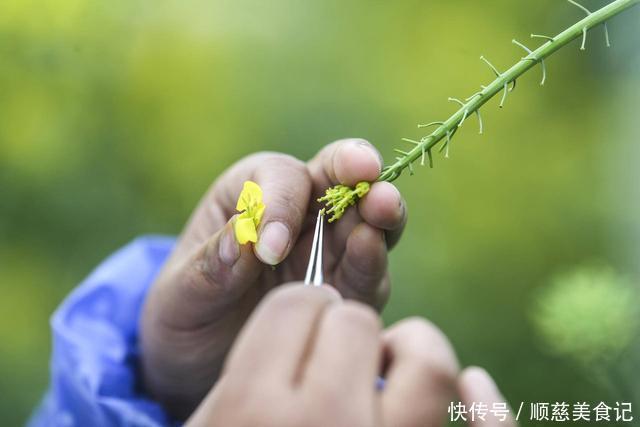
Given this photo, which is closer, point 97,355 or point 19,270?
point 97,355

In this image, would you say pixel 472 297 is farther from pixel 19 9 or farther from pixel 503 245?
pixel 19 9

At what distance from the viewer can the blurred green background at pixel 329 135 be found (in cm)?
87

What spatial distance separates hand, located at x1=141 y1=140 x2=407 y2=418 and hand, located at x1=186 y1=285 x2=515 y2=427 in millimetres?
166

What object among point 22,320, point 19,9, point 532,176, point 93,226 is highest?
point 19,9

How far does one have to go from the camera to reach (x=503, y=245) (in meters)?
0.89

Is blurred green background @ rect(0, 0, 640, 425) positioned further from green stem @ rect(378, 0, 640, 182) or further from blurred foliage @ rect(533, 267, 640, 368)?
green stem @ rect(378, 0, 640, 182)

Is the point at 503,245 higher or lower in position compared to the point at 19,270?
higher

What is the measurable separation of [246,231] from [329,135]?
1.88ft

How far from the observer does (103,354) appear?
580 millimetres

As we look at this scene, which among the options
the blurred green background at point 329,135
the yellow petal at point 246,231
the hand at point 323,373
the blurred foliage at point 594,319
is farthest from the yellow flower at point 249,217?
the blurred green background at point 329,135

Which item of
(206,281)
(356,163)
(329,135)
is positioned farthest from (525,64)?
(329,135)

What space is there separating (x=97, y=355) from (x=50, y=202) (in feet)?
1.56

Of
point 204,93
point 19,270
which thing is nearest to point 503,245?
point 204,93

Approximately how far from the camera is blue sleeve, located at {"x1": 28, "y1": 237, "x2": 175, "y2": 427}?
0.55 m
